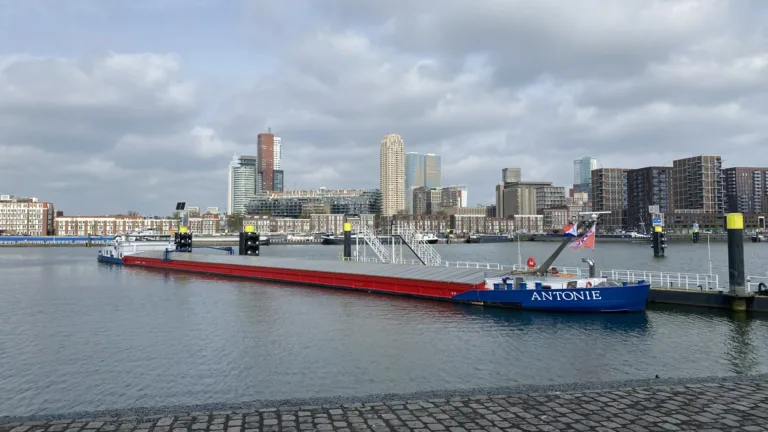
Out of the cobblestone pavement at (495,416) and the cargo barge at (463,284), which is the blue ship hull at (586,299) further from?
the cobblestone pavement at (495,416)

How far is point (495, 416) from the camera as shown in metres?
12.3

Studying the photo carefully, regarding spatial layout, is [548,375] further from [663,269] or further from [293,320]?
[663,269]

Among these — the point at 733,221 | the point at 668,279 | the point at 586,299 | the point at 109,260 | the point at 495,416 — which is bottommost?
the point at 109,260

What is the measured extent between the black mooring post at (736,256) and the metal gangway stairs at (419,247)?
29322mm

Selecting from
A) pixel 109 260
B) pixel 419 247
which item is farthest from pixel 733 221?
pixel 109 260

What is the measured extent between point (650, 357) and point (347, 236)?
166 ft

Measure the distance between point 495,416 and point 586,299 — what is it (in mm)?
25797

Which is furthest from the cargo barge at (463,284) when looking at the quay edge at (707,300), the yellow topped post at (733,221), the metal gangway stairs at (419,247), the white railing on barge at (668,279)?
the yellow topped post at (733,221)

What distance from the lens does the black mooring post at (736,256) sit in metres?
34.5

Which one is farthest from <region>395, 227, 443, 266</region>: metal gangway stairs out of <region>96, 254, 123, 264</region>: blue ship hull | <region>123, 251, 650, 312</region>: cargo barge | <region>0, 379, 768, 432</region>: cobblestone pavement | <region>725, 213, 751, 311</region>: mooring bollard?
<region>96, 254, 123, 264</region>: blue ship hull

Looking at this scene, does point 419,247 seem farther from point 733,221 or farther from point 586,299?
point 733,221

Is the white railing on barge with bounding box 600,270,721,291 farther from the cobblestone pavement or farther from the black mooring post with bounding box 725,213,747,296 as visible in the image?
the cobblestone pavement

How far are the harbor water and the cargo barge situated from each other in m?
1.13

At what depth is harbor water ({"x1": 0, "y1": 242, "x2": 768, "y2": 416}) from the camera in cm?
2022
